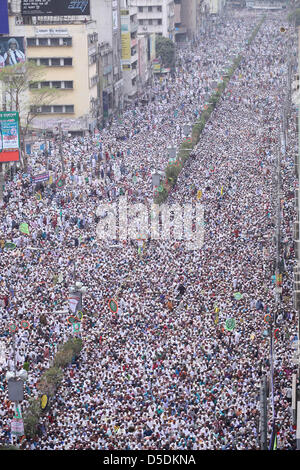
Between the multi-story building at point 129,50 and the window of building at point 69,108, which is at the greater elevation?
the multi-story building at point 129,50

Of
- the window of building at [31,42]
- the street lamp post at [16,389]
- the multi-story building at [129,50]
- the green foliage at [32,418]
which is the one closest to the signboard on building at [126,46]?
the multi-story building at [129,50]

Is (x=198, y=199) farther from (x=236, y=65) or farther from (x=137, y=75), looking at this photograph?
(x=236, y=65)

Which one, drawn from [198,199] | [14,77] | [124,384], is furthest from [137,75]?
[124,384]

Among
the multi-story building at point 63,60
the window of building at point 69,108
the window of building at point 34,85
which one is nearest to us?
the window of building at point 34,85

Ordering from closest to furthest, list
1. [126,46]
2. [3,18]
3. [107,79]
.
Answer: [3,18] < [107,79] < [126,46]

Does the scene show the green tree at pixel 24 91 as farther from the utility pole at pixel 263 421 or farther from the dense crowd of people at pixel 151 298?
the utility pole at pixel 263 421

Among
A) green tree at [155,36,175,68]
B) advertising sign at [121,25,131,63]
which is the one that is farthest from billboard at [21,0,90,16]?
green tree at [155,36,175,68]

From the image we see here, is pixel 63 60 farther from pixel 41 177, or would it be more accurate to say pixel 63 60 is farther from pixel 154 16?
pixel 154 16

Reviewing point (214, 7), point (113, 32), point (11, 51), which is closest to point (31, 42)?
point (11, 51)
